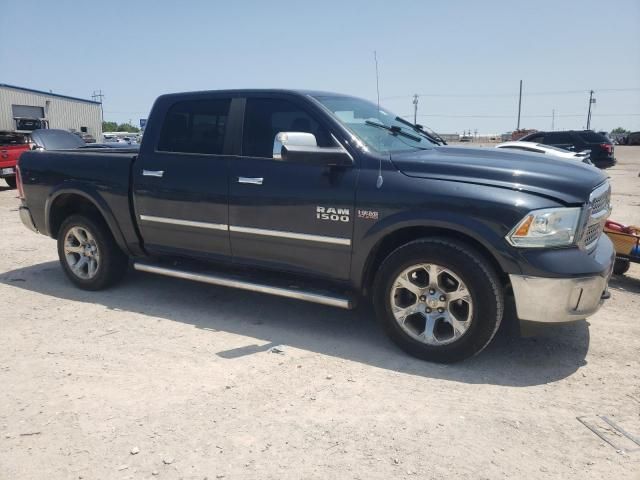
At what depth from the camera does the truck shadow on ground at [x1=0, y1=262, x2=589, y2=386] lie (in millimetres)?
3559

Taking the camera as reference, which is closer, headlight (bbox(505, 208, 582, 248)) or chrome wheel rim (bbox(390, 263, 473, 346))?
headlight (bbox(505, 208, 582, 248))

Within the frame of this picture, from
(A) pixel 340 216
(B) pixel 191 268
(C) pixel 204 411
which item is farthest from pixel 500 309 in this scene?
(B) pixel 191 268

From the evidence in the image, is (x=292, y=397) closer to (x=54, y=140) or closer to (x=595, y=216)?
(x=595, y=216)

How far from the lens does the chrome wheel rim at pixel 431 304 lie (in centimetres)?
351

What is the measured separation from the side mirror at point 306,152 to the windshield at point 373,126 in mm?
270

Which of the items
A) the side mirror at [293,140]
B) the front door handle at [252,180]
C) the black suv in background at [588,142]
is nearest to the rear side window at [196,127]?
the front door handle at [252,180]

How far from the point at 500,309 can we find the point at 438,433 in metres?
1.00

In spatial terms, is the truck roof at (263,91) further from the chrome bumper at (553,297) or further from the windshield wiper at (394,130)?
the chrome bumper at (553,297)

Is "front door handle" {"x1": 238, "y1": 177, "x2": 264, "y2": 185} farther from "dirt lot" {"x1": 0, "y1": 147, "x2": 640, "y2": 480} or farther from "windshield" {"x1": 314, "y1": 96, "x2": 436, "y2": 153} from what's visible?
"dirt lot" {"x1": 0, "y1": 147, "x2": 640, "y2": 480}

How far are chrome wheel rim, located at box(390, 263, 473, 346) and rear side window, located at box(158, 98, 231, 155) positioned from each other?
1.96 metres

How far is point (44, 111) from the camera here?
4016 cm

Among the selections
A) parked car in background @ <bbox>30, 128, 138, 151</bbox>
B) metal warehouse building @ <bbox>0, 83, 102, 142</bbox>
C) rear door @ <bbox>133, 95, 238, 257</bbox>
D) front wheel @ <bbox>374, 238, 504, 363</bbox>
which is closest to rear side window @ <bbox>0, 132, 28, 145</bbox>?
parked car in background @ <bbox>30, 128, 138, 151</bbox>

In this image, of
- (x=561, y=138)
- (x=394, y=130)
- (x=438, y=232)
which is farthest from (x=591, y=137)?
(x=438, y=232)

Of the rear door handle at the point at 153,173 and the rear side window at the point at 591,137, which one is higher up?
the rear side window at the point at 591,137
